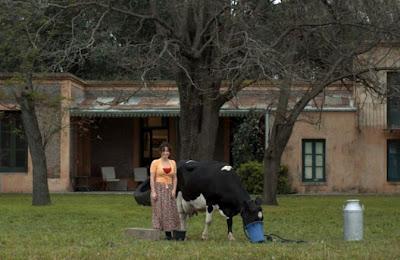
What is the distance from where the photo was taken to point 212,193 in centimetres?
1321

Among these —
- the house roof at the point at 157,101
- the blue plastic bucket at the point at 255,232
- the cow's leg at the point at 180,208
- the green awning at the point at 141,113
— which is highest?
the house roof at the point at 157,101

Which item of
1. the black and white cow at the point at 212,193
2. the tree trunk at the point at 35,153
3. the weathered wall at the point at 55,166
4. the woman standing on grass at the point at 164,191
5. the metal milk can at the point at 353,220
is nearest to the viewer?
the black and white cow at the point at 212,193

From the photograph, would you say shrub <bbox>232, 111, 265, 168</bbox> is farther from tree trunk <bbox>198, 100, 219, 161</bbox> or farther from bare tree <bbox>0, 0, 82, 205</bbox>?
tree trunk <bbox>198, 100, 219, 161</bbox>

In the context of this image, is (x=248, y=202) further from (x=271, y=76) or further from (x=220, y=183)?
(x=271, y=76)

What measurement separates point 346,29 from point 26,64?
8.35 m

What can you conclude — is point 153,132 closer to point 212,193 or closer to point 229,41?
point 229,41

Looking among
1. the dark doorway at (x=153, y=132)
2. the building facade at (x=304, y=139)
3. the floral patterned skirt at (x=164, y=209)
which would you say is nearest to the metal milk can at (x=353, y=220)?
the floral patterned skirt at (x=164, y=209)

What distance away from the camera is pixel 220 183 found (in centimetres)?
1320

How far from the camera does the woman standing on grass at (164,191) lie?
13.6m

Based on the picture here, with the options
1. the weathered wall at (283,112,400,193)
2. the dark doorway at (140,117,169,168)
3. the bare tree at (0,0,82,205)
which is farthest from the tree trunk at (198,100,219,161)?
the dark doorway at (140,117,169,168)

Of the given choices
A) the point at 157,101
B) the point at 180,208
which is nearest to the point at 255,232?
the point at 180,208

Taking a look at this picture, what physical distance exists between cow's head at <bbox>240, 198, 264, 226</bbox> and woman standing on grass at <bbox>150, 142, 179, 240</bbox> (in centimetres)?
134

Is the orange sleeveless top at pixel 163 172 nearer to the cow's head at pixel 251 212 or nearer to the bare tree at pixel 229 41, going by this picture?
the cow's head at pixel 251 212

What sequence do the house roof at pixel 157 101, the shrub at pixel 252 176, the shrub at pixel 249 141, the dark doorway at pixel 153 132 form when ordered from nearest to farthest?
the shrub at pixel 252 176 → the house roof at pixel 157 101 → the shrub at pixel 249 141 → the dark doorway at pixel 153 132
